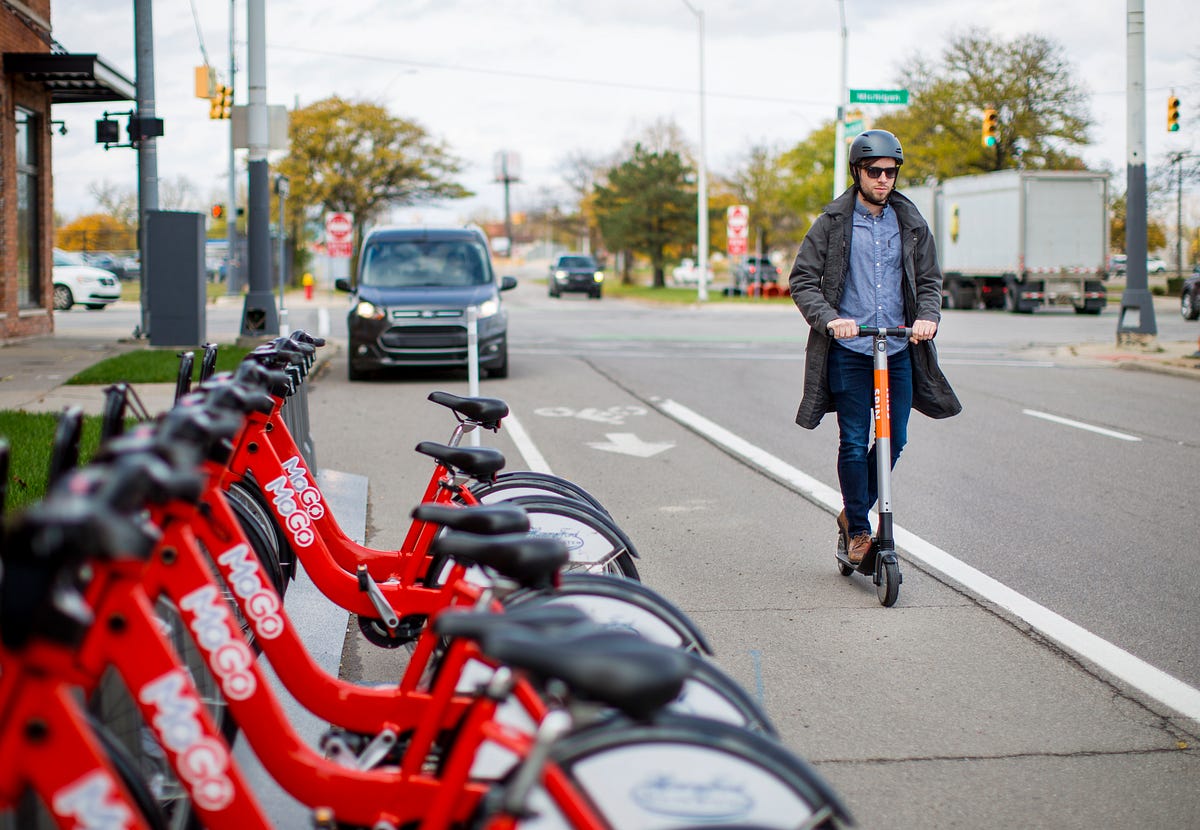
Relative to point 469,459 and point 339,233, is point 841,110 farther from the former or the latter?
point 469,459

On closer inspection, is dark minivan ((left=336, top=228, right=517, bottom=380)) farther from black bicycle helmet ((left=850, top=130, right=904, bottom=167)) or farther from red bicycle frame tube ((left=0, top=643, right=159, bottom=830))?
red bicycle frame tube ((left=0, top=643, right=159, bottom=830))

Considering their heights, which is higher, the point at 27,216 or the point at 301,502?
the point at 27,216

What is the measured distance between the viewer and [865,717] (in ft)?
15.4

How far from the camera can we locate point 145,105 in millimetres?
19859

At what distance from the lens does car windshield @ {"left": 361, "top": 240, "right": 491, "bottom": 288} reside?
17.8 meters

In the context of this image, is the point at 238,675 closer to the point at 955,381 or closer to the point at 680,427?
the point at 680,427

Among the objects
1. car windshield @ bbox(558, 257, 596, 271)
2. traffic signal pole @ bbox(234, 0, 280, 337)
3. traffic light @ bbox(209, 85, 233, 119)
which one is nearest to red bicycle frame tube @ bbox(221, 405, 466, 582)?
traffic signal pole @ bbox(234, 0, 280, 337)

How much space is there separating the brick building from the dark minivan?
19.0ft

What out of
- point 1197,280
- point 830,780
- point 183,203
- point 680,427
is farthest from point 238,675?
point 183,203

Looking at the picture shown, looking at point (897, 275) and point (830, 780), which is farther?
point (897, 275)

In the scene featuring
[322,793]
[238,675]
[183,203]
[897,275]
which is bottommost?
[322,793]

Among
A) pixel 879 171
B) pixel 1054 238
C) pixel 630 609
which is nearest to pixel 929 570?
pixel 879 171

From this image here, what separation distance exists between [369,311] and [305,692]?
13600mm

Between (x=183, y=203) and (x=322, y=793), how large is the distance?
314ft
